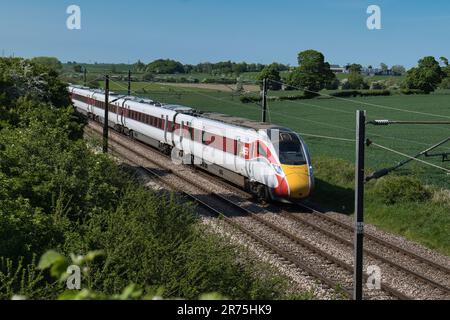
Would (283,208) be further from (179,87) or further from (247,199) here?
(179,87)

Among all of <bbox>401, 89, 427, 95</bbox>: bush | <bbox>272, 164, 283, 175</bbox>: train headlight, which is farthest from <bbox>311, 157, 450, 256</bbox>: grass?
<bbox>401, 89, 427, 95</bbox>: bush

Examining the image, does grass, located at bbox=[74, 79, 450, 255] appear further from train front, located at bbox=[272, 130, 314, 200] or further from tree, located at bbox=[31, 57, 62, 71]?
tree, located at bbox=[31, 57, 62, 71]

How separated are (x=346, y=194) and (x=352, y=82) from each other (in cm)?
9347

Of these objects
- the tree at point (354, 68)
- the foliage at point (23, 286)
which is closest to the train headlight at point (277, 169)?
the foliage at point (23, 286)

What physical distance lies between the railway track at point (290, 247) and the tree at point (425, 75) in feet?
315

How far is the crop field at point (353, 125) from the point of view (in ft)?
118

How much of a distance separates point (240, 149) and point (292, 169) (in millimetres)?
2853

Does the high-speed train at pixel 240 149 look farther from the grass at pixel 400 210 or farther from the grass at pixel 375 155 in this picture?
the grass at pixel 375 155

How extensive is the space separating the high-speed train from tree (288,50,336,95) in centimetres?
6076

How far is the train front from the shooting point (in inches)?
858

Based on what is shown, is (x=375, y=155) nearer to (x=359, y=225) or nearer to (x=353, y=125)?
(x=353, y=125)

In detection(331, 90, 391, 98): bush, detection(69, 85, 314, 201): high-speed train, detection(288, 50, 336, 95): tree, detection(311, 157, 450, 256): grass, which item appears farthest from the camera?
detection(331, 90, 391, 98): bush

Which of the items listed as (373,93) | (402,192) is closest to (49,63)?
(373,93)

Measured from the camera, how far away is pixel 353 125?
6122 centimetres
